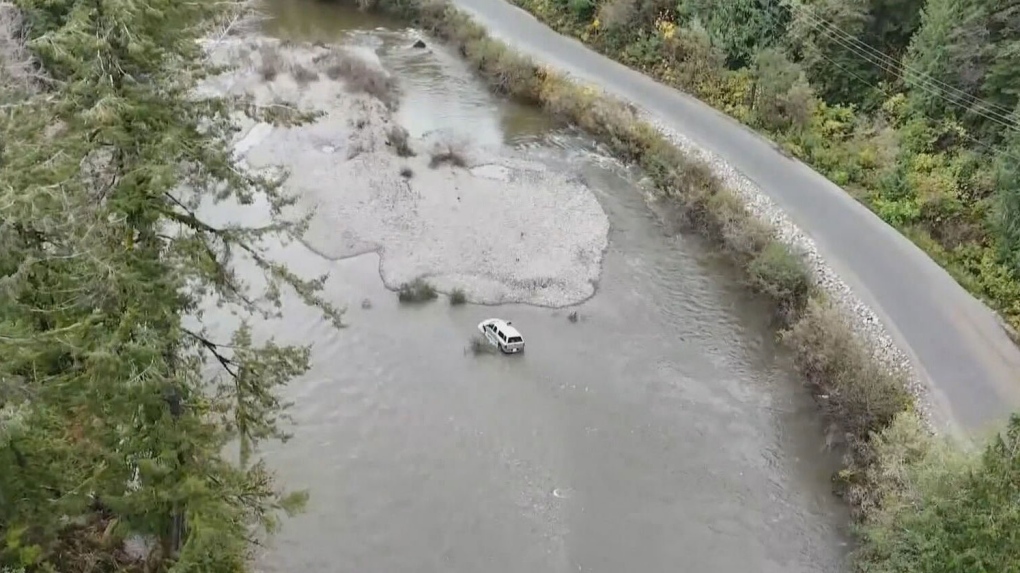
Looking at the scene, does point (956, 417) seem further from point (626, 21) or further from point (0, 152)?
point (626, 21)

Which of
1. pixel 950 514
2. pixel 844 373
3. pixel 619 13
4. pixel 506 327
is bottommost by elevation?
pixel 506 327

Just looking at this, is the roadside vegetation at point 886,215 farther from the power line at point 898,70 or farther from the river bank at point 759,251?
the power line at point 898,70

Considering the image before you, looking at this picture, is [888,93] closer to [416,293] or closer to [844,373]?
[844,373]

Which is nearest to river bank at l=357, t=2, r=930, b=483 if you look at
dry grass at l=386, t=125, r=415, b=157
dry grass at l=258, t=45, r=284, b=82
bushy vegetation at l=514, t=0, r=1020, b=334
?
bushy vegetation at l=514, t=0, r=1020, b=334

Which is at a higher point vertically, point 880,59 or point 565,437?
point 880,59

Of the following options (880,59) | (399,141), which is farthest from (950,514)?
(399,141)

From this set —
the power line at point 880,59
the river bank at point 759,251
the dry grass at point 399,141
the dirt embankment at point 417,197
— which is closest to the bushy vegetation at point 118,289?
the dirt embankment at point 417,197

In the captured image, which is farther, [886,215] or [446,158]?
[446,158]

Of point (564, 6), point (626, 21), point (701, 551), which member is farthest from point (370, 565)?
point (564, 6)
